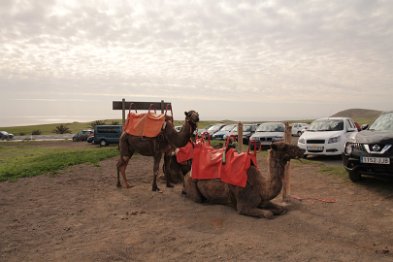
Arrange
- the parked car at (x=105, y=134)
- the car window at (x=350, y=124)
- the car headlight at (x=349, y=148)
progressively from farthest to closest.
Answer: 1. the parked car at (x=105, y=134)
2. the car window at (x=350, y=124)
3. the car headlight at (x=349, y=148)

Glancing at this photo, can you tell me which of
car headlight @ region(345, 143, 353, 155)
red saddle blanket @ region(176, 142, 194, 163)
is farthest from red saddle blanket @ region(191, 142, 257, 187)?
car headlight @ region(345, 143, 353, 155)

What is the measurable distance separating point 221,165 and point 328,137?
952 centimetres

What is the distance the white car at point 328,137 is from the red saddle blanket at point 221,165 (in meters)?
8.22

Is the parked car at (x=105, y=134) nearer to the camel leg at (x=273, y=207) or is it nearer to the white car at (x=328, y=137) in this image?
the white car at (x=328, y=137)

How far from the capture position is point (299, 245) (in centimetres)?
570

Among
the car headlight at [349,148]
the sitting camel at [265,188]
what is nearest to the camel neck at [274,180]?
the sitting camel at [265,188]

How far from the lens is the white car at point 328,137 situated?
51.3 feet

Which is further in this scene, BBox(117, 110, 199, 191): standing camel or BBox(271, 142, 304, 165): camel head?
BBox(117, 110, 199, 191): standing camel

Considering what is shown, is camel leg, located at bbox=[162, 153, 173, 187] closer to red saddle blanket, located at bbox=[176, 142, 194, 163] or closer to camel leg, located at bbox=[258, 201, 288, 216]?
red saddle blanket, located at bbox=[176, 142, 194, 163]

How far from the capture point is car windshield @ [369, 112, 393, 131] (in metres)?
10.0

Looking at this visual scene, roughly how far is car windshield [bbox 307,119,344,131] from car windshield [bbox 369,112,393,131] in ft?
18.5

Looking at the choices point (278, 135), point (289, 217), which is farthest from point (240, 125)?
point (278, 135)

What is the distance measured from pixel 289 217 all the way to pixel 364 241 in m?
1.52

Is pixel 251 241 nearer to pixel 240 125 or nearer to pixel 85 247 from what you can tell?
pixel 85 247
